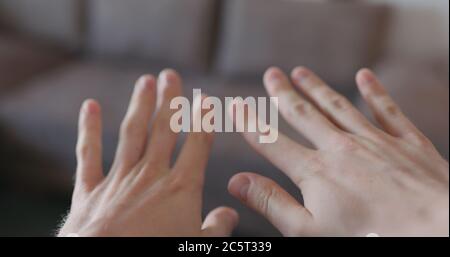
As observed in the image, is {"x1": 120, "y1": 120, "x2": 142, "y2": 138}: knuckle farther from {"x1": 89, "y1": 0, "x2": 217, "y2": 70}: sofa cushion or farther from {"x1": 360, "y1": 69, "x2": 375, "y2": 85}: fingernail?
{"x1": 89, "y1": 0, "x2": 217, "y2": 70}: sofa cushion

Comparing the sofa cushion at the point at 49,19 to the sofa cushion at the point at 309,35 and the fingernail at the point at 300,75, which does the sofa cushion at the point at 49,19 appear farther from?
the fingernail at the point at 300,75

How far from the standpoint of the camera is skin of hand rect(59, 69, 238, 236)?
0.55 m

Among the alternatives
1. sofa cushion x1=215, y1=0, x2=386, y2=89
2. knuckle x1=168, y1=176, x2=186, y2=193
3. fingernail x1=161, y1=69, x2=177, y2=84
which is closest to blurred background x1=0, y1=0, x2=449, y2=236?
sofa cushion x1=215, y1=0, x2=386, y2=89

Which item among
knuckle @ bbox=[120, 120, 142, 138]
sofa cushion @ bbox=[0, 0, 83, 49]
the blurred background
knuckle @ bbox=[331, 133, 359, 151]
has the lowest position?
knuckle @ bbox=[331, 133, 359, 151]

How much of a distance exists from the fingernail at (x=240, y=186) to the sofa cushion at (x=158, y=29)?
3.92ft

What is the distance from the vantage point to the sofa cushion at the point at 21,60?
156cm

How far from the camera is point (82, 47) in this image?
1.89 metres

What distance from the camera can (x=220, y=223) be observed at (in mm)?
599

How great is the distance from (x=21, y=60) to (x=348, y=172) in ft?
4.88

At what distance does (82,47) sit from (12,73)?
37 centimetres

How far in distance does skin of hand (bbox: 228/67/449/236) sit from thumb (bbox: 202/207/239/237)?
0.13 ft

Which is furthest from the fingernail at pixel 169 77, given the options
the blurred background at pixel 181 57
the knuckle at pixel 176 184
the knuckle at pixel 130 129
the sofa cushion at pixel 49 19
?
the sofa cushion at pixel 49 19

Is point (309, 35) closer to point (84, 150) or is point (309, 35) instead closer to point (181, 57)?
point (181, 57)
